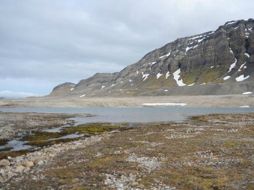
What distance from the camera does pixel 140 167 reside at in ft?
92.5

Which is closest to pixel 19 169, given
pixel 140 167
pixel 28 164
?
pixel 28 164

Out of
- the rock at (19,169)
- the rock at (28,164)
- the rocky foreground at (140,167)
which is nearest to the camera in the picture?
the rocky foreground at (140,167)

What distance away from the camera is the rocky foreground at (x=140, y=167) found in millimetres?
24047

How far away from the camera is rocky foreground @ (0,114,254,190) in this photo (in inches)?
947

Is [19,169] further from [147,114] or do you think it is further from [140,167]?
[147,114]

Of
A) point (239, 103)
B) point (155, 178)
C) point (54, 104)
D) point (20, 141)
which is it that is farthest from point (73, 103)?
point (155, 178)

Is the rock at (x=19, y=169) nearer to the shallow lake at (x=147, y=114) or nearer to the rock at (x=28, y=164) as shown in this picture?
the rock at (x=28, y=164)

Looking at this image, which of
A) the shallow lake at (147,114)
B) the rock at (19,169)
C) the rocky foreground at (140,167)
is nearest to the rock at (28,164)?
the rocky foreground at (140,167)

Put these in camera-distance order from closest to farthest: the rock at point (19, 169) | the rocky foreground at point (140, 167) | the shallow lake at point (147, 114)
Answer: the rocky foreground at point (140, 167) < the rock at point (19, 169) < the shallow lake at point (147, 114)

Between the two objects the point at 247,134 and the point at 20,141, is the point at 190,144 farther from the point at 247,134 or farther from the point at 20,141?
the point at 20,141

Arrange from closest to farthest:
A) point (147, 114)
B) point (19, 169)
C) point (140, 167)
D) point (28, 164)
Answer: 1. point (140, 167)
2. point (19, 169)
3. point (28, 164)
4. point (147, 114)

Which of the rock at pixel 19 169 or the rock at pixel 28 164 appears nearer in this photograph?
the rock at pixel 19 169

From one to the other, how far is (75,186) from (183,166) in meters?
8.77

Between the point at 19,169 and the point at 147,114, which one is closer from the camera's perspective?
the point at 19,169
